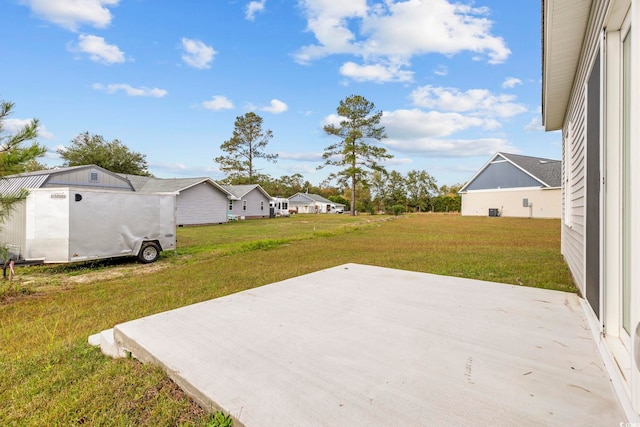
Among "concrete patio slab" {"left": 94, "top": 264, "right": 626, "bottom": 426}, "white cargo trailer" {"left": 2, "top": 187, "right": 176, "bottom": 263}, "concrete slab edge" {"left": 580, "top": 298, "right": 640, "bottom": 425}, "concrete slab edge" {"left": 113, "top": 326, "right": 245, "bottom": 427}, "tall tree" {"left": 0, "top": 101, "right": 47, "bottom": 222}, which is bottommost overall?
"concrete slab edge" {"left": 113, "top": 326, "right": 245, "bottom": 427}

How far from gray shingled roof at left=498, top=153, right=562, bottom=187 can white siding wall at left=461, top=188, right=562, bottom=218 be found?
1.10m

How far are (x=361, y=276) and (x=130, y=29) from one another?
34.6 feet

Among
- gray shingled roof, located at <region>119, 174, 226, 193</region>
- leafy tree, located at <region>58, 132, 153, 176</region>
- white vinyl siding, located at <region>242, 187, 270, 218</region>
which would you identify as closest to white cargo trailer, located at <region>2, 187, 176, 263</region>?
gray shingled roof, located at <region>119, 174, 226, 193</region>

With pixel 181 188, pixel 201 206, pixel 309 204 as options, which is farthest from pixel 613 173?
pixel 309 204

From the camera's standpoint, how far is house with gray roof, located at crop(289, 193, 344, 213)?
48.9 metres

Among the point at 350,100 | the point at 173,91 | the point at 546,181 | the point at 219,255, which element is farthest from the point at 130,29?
the point at 546,181

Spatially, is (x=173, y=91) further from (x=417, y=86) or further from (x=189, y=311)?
(x=189, y=311)

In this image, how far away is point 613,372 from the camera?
1507mm

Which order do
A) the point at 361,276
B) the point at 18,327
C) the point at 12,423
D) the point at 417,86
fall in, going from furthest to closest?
the point at 417,86
the point at 361,276
the point at 18,327
the point at 12,423

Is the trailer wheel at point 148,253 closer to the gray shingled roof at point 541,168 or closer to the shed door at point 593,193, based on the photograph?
the shed door at point 593,193

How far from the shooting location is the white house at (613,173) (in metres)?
1.21

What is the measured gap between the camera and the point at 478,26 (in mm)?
7387

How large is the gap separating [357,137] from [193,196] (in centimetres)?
1832

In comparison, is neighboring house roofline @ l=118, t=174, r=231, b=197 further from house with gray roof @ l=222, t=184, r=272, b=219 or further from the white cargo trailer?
the white cargo trailer
